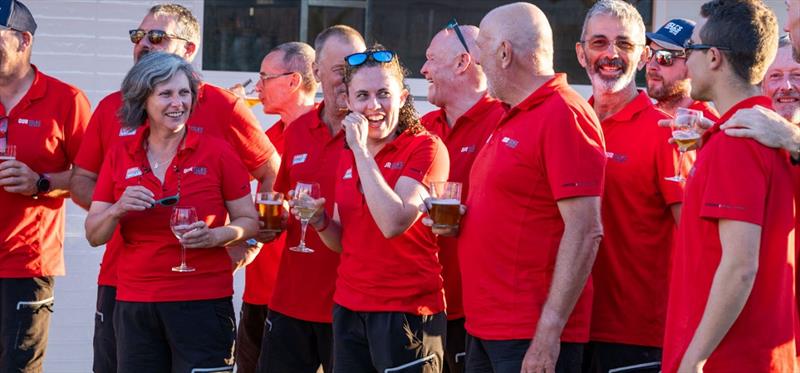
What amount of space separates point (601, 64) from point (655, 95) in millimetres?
452

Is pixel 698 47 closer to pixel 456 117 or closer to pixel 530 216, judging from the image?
pixel 530 216

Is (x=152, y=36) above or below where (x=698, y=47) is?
above

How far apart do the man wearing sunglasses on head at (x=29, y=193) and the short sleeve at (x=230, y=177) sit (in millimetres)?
1106

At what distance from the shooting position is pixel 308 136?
5516 mm

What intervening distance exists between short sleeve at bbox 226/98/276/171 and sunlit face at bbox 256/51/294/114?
710 mm

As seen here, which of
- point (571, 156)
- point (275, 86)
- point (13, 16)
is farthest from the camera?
point (275, 86)

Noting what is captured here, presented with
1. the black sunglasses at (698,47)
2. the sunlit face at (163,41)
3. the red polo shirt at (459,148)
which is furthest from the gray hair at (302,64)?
the black sunglasses at (698,47)

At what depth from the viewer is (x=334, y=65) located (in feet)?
18.4

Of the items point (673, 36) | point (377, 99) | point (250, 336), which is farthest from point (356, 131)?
point (250, 336)

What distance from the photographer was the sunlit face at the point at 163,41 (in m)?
5.75

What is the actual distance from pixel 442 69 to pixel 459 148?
0.48 metres

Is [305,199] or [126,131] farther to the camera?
[126,131]

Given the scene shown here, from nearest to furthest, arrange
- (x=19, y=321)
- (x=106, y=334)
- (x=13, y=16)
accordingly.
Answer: (x=106, y=334)
(x=19, y=321)
(x=13, y=16)

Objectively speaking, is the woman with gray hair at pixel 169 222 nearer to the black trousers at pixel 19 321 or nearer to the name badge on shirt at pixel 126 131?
the name badge on shirt at pixel 126 131
